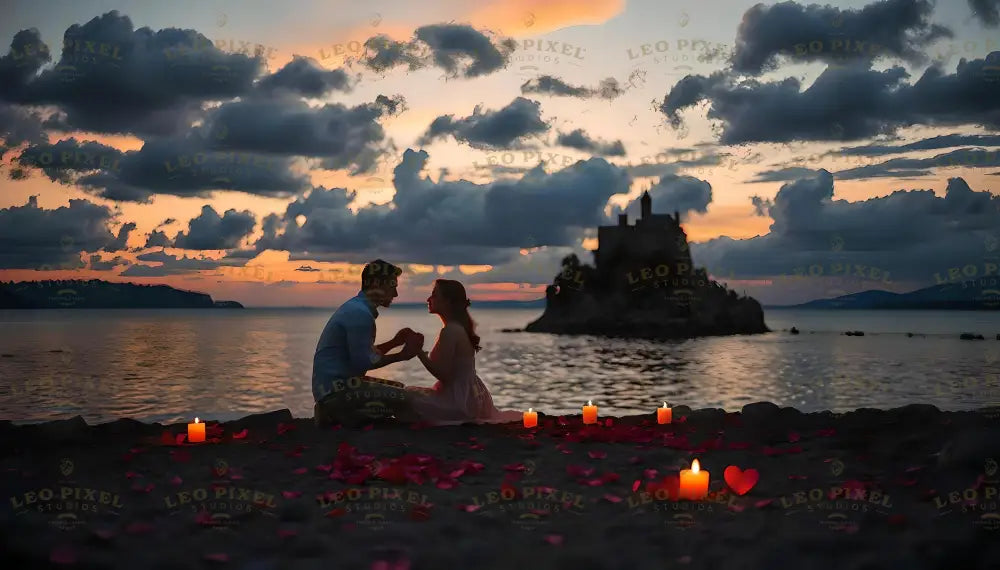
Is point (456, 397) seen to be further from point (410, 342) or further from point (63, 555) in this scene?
point (63, 555)

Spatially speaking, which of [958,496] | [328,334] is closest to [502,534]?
[958,496]

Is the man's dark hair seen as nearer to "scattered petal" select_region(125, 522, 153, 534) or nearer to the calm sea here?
"scattered petal" select_region(125, 522, 153, 534)

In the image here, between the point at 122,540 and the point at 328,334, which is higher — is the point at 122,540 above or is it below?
below

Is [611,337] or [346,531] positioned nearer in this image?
[346,531]

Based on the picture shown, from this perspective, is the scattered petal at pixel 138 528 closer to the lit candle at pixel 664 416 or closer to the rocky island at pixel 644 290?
the lit candle at pixel 664 416

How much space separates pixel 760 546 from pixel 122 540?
17.3 ft

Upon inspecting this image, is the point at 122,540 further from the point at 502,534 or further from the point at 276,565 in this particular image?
the point at 502,534

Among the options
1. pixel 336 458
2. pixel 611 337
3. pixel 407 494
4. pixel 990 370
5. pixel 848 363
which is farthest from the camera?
pixel 611 337

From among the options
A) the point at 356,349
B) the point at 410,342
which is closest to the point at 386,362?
the point at 410,342

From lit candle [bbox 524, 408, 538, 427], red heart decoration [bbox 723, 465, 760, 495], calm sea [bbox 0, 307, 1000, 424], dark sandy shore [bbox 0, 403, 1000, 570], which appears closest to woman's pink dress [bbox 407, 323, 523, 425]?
dark sandy shore [bbox 0, 403, 1000, 570]

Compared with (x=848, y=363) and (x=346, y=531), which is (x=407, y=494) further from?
(x=848, y=363)

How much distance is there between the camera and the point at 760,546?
5953 mm

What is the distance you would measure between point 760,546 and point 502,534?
212 centimetres

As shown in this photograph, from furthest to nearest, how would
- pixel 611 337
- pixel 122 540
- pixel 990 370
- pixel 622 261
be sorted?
pixel 611 337
pixel 622 261
pixel 990 370
pixel 122 540
